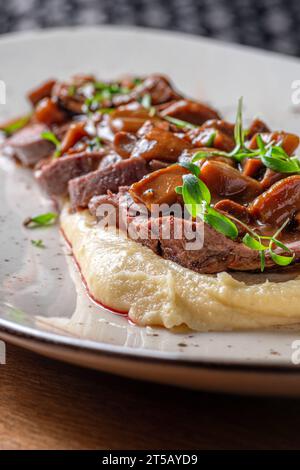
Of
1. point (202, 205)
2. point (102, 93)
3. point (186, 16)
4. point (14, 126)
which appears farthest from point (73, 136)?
point (186, 16)

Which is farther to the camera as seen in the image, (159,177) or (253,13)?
(253,13)

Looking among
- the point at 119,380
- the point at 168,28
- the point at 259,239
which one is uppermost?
the point at 259,239

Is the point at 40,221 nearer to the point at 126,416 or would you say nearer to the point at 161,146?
the point at 161,146

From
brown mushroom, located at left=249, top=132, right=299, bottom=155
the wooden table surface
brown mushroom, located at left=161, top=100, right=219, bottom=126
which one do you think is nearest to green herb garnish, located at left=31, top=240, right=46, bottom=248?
the wooden table surface

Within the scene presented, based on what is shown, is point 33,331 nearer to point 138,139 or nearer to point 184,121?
point 138,139

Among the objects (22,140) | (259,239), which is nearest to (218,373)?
(259,239)

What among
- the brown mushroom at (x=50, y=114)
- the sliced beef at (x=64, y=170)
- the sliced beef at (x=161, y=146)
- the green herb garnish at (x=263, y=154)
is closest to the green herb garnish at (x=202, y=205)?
the green herb garnish at (x=263, y=154)
